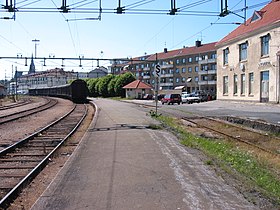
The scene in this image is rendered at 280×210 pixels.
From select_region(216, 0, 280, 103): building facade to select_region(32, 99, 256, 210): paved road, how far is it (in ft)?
103

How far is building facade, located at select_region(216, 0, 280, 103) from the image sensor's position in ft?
129

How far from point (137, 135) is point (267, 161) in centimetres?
514

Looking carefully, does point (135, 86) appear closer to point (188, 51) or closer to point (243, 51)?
point (188, 51)

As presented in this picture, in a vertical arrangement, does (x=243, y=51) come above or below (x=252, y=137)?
above

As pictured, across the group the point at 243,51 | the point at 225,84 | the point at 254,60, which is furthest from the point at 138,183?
the point at 225,84

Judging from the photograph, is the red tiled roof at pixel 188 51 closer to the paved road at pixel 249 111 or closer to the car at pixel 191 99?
the car at pixel 191 99

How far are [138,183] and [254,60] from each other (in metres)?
39.5

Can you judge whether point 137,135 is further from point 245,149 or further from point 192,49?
point 192,49

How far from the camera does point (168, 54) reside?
114938 millimetres

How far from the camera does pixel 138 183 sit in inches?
272

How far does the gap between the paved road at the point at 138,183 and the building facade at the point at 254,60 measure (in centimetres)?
3129

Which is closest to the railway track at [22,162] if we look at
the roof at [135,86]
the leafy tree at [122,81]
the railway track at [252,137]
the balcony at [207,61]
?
the railway track at [252,137]

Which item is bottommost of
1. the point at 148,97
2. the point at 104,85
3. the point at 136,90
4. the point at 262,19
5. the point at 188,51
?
the point at 148,97

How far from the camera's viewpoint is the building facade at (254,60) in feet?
129
